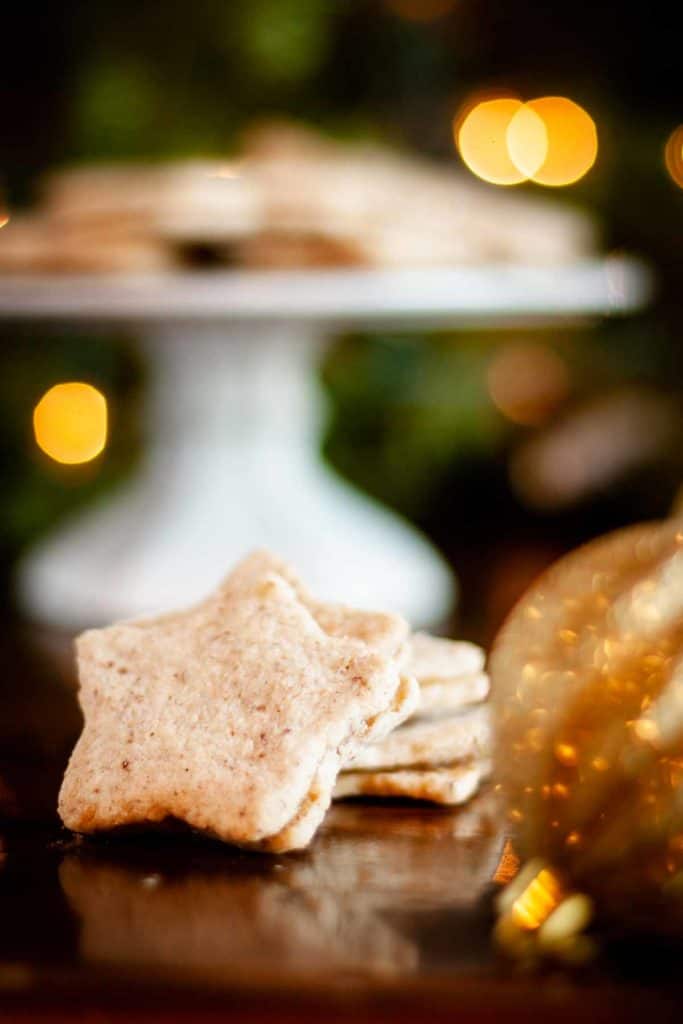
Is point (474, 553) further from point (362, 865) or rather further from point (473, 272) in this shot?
point (362, 865)

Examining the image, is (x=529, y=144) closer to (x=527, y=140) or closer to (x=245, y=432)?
(x=527, y=140)

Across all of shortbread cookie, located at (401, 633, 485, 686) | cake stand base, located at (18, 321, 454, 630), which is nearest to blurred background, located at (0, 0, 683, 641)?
cake stand base, located at (18, 321, 454, 630)

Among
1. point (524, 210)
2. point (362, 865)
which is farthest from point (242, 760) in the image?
point (524, 210)

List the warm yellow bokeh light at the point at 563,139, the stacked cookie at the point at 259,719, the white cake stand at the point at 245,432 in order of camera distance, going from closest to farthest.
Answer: the stacked cookie at the point at 259,719
the white cake stand at the point at 245,432
the warm yellow bokeh light at the point at 563,139

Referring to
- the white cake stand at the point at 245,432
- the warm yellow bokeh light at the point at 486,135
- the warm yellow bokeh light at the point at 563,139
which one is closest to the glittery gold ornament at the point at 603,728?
the white cake stand at the point at 245,432

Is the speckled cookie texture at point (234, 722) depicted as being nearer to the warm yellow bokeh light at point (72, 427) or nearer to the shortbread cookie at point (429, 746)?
the shortbread cookie at point (429, 746)

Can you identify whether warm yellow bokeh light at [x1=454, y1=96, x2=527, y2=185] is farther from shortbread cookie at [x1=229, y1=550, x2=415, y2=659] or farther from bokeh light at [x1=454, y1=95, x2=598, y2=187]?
shortbread cookie at [x1=229, y1=550, x2=415, y2=659]
